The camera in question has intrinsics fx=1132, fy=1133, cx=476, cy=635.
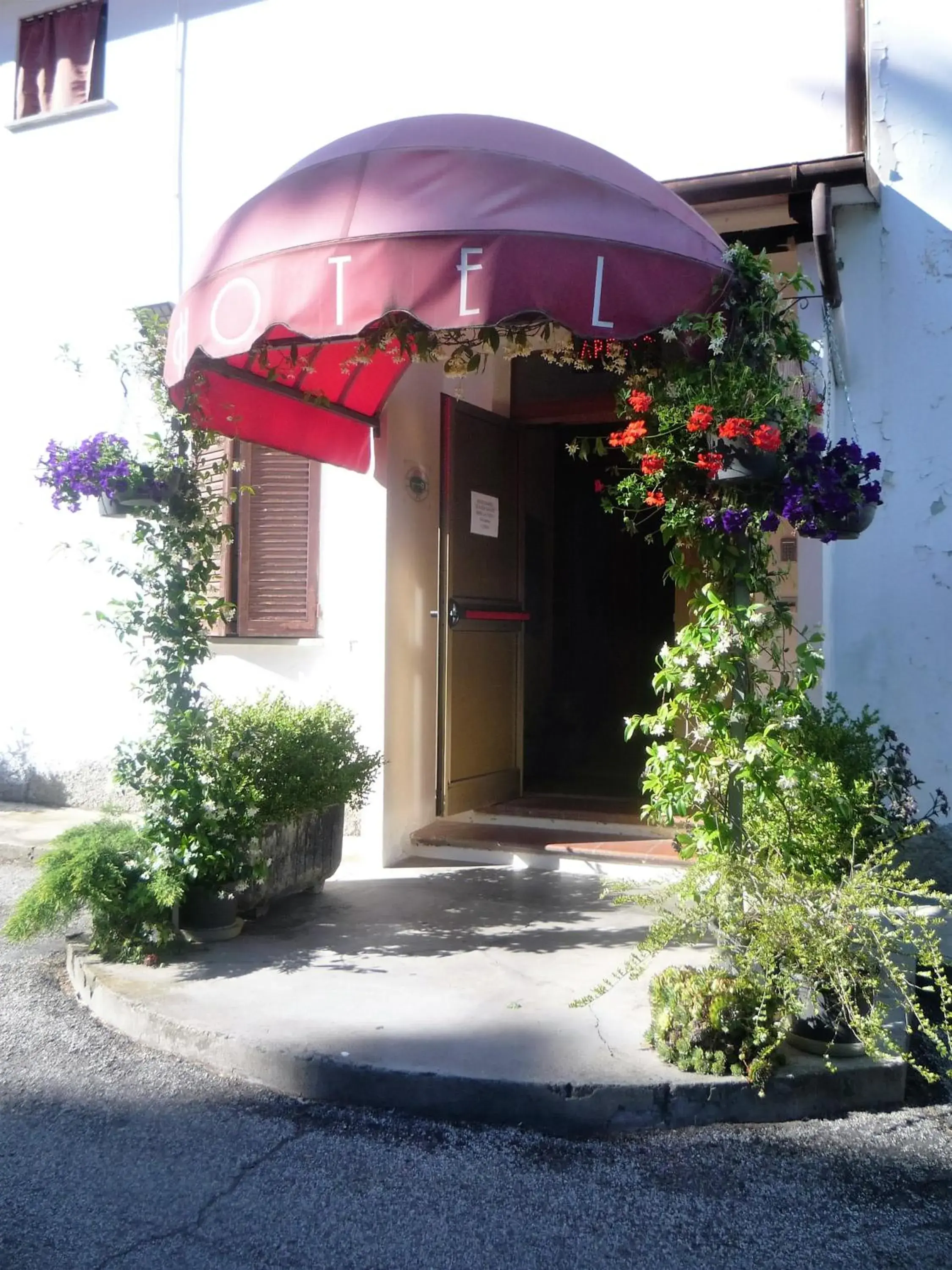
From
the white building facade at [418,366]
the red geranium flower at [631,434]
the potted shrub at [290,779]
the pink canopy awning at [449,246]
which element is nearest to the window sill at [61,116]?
the white building facade at [418,366]

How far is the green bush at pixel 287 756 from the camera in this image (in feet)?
17.1

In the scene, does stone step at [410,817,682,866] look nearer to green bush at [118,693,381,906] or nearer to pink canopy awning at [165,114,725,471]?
green bush at [118,693,381,906]

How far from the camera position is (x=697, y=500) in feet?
14.0

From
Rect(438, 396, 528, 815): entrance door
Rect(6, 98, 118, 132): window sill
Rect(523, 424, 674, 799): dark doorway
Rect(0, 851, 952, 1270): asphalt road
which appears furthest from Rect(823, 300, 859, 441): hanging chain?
Rect(6, 98, 118, 132): window sill

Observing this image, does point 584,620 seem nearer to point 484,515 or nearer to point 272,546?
point 484,515

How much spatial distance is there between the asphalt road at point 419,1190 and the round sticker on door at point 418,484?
157 inches

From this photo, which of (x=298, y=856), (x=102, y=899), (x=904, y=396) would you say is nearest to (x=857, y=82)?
(x=904, y=396)

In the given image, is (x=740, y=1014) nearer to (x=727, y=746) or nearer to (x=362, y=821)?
(x=727, y=746)

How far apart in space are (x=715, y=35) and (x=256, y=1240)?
6.17 m

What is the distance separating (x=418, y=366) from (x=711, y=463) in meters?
3.34

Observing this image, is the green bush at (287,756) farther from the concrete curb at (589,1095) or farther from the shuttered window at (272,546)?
the concrete curb at (589,1095)

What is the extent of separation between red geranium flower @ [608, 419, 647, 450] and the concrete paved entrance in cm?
212

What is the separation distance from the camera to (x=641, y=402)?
13.8 feet

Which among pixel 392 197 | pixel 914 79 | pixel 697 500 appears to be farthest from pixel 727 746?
pixel 914 79
